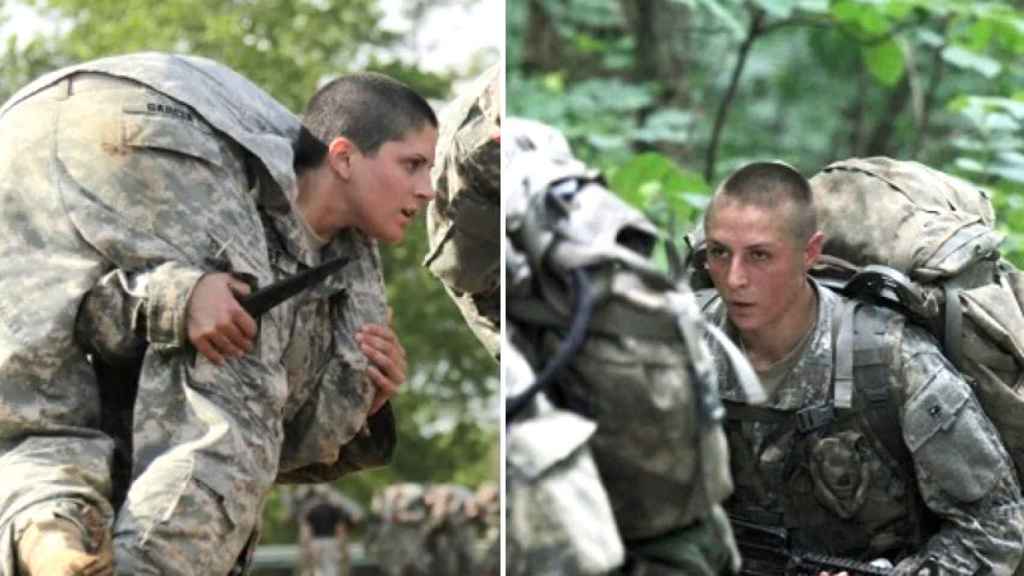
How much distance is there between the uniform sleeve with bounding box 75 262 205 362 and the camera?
6.13 m

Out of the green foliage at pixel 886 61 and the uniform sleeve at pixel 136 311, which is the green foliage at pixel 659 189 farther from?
the uniform sleeve at pixel 136 311

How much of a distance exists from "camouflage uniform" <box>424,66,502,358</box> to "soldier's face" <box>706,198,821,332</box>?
58 centimetres

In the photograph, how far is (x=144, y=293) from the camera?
6.17 meters

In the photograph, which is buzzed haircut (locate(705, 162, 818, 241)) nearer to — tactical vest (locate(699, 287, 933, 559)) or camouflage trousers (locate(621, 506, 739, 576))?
tactical vest (locate(699, 287, 933, 559))

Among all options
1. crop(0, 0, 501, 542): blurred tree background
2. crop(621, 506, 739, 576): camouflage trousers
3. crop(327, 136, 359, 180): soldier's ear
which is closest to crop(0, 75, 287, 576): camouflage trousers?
crop(327, 136, 359, 180): soldier's ear

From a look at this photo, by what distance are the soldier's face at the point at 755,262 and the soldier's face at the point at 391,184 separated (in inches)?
30.1

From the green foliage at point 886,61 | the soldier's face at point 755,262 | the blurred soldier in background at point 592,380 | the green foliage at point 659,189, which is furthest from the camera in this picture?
the green foliage at point 886,61

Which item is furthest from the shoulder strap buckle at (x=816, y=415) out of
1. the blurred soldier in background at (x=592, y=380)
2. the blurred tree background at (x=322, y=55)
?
the blurred tree background at (x=322, y=55)

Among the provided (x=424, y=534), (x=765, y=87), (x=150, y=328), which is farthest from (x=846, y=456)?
(x=424, y=534)

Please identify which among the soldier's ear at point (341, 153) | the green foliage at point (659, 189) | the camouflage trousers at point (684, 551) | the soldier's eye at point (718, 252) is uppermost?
the soldier's ear at point (341, 153)

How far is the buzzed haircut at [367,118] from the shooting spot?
7.01 metres

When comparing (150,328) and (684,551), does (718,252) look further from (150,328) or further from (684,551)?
(684,551)

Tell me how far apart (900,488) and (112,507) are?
7.56 feet

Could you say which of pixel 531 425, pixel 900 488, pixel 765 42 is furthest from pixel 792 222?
pixel 765 42
